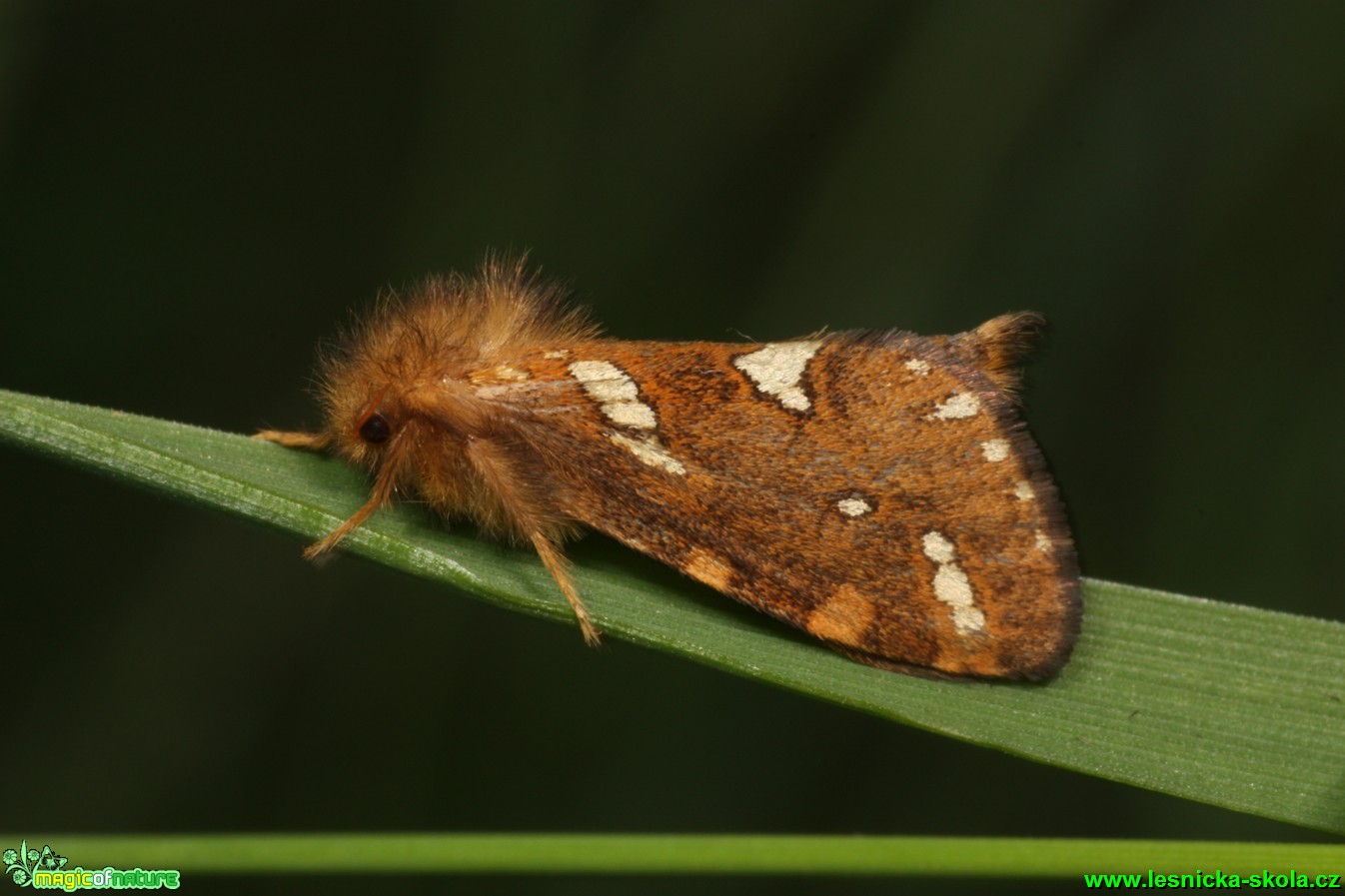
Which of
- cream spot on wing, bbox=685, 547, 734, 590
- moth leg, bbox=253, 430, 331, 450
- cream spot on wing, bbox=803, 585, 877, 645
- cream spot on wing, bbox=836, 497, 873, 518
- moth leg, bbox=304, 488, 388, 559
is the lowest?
moth leg, bbox=253, 430, 331, 450

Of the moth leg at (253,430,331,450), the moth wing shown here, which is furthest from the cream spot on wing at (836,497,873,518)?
the moth leg at (253,430,331,450)

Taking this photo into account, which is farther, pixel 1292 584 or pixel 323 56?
pixel 323 56

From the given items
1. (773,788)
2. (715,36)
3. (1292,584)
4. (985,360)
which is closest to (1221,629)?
(985,360)

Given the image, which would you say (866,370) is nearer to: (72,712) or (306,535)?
(306,535)

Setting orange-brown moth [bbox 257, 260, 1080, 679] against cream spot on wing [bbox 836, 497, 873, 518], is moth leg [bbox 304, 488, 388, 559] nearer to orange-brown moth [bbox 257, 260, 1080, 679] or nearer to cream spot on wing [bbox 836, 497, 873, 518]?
orange-brown moth [bbox 257, 260, 1080, 679]

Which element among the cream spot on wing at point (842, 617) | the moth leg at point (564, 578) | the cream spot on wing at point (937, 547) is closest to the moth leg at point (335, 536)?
the moth leg at point (564, 578)

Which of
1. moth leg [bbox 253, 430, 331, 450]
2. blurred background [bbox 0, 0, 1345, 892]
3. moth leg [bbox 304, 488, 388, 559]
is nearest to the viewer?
moth leg [bbox 304, 488, 388, 559]

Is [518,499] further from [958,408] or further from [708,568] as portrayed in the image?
[958,408]
